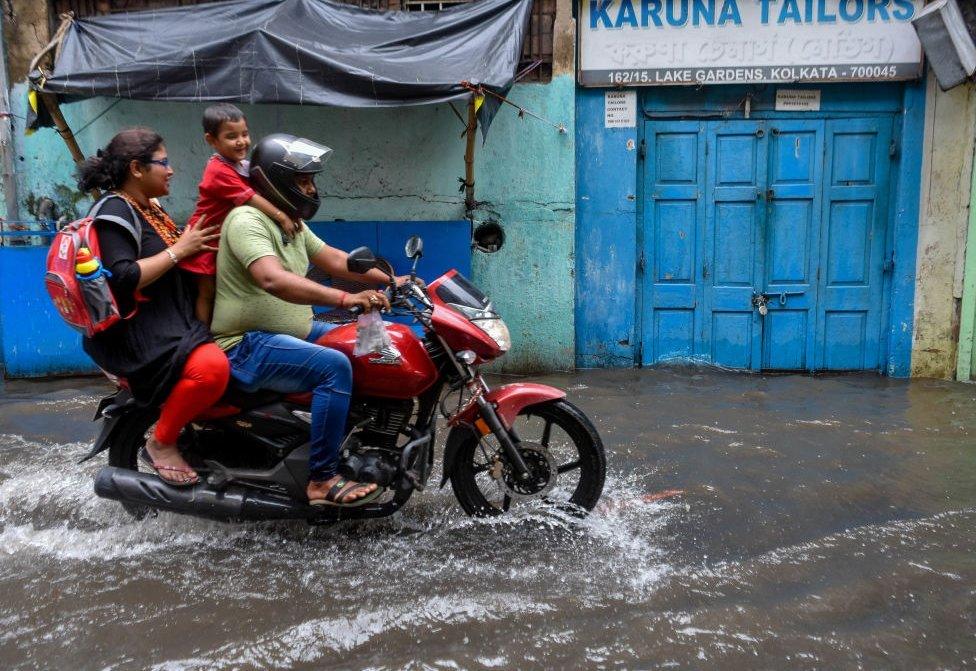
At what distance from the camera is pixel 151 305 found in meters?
3.39

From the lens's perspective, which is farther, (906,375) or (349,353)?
(906,375)

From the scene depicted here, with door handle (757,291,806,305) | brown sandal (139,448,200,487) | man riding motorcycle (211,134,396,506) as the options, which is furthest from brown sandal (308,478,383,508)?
door handle (757,291,806,305)

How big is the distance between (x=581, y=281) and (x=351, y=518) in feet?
14.3

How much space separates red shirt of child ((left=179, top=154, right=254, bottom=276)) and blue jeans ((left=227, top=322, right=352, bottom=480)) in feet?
1.23

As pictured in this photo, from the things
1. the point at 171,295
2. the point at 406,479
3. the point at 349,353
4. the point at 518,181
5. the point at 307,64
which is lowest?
the point at 406,479

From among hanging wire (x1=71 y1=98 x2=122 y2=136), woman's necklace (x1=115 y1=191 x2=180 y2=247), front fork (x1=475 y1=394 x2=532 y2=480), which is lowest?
front fork (x1=475 y1=394 x2=532 y2=480)

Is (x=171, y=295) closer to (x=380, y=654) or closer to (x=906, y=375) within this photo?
(x=380, y=654)

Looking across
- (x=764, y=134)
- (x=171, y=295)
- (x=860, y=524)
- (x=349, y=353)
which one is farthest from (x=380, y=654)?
(x=764, y=134)

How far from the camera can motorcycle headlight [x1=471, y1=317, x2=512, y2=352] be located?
3422mm

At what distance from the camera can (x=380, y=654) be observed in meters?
2.68

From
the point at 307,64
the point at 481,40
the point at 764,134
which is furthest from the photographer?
the point at 764,134

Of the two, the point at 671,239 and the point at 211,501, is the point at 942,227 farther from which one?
the point at 211,501

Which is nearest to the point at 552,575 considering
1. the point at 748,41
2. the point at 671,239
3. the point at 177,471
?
the point at 177,471

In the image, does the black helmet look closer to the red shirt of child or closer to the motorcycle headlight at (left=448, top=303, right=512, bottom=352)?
the red shirt of child
